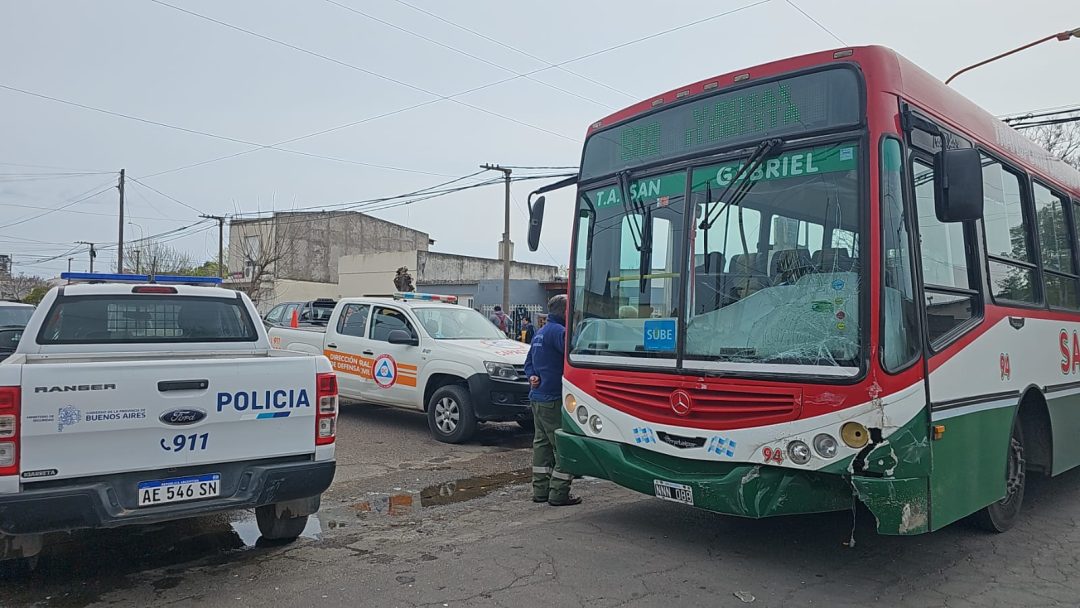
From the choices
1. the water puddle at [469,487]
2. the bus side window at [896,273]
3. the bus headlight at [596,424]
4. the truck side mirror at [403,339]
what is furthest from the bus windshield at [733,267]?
the truck side mirror at [403,339]

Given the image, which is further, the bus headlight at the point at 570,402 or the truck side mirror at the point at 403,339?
the truck side mirror at the point at 403,339

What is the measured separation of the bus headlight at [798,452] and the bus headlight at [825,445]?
0.19 feet

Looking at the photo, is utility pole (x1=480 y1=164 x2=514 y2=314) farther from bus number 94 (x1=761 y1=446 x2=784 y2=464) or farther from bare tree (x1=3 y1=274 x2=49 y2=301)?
bare tree (x1=3 y1=274 x2=49 y2=301)

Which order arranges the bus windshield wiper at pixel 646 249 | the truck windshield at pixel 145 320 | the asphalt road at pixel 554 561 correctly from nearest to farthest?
1. the asphalt road at pixel 554 561
2. the bus windshield wiper at pixel 646 249
3. the truck windshield at pixel 145 320

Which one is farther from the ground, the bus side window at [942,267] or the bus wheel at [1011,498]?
the bus side window at [942,267]

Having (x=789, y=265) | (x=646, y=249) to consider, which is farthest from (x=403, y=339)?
(x=789, y=265)

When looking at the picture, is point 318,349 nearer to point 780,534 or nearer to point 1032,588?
point 780,534

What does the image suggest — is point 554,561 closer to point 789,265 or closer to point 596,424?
point 596,424

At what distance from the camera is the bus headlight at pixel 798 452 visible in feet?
15.4

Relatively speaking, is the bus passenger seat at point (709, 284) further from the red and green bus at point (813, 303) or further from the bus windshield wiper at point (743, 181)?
the bus windshield wiper at point (743, 181)

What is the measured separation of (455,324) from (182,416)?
670cm

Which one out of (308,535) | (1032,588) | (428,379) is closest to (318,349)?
(428,379)

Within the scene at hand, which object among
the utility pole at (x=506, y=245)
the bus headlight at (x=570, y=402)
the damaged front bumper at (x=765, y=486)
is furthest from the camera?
the utility pole at (x=506, y=245)

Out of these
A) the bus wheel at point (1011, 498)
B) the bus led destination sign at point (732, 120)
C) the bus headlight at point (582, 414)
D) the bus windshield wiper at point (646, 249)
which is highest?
the bus led destination sign at point (732, 120)
